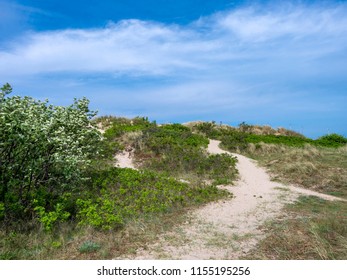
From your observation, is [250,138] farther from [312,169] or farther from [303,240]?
[303,240]

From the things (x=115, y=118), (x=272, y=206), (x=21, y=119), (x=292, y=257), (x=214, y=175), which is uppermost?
(x=115, y=118)

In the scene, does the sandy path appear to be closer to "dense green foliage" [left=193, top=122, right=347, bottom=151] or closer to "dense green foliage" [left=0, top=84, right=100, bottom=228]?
"dense green foliage" [left=0, top=84, right=100, bottom=228]

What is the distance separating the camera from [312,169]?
17.5 meters

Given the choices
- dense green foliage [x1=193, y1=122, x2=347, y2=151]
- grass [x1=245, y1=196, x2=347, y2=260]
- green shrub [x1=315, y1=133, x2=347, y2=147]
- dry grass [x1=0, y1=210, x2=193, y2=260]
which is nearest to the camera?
grass [x1=245, y1=196, x2=347, y2=260]

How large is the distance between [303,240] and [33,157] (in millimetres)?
8303

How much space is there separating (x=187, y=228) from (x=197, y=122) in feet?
89.8

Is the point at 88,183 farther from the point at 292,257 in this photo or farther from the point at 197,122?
the point at 197,122

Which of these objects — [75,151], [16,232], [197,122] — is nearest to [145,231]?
[16,232]

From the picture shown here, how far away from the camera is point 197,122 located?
1422 inches

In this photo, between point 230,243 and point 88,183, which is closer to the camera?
point 230,243

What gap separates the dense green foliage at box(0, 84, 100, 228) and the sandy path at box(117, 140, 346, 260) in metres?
3.46

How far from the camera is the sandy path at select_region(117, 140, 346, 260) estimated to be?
7504 mm

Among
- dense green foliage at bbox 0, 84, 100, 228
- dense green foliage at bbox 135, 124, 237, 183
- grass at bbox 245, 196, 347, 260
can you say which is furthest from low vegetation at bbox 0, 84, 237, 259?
grass at bbox 245, 196, 347, 260

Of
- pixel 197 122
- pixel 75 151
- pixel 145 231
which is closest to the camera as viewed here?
pixel 145 231
